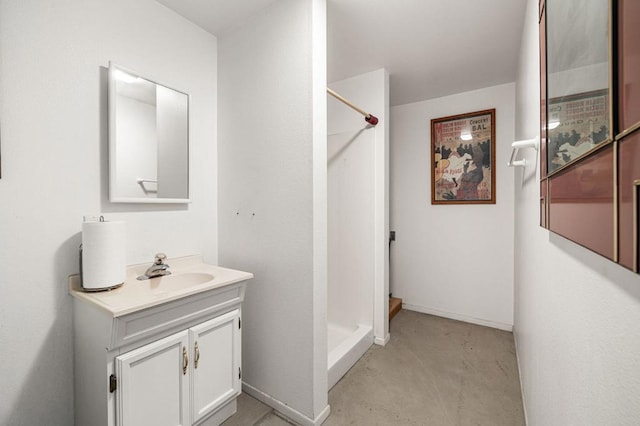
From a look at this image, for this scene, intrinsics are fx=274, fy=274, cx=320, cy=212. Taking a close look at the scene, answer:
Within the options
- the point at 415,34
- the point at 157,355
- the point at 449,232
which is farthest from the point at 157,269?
the point at 449,232

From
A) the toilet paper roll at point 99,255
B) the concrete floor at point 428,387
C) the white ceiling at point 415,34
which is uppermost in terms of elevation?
the white ceiling at point 415,34

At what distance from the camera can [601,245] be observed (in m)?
0.41

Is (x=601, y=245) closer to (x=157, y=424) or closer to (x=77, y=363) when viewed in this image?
(x=157, y=424)

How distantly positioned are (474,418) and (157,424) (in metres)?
1.73

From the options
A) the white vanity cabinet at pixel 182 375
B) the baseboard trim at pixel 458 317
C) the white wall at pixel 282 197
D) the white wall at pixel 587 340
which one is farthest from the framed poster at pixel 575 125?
the baseboard trim at pixel 458 317

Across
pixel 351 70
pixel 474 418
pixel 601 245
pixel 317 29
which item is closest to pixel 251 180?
pixel 317 29

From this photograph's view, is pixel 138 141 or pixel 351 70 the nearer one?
pixel 138 141

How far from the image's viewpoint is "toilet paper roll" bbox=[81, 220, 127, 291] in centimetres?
127

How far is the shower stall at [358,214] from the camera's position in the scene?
2.52 meters

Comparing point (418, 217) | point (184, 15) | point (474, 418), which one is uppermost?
point (184, 15)

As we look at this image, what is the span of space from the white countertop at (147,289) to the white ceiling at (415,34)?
1668 mm

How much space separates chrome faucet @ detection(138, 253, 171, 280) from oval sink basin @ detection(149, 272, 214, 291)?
0.08ft

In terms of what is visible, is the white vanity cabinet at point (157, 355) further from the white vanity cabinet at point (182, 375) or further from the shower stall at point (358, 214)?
the shower stall at point (358, 214)

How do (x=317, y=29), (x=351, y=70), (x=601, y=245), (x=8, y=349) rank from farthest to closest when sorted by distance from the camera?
(x=351, y=70), (x=317, y=29), (x=8, y=349), (x=601, y=245)
